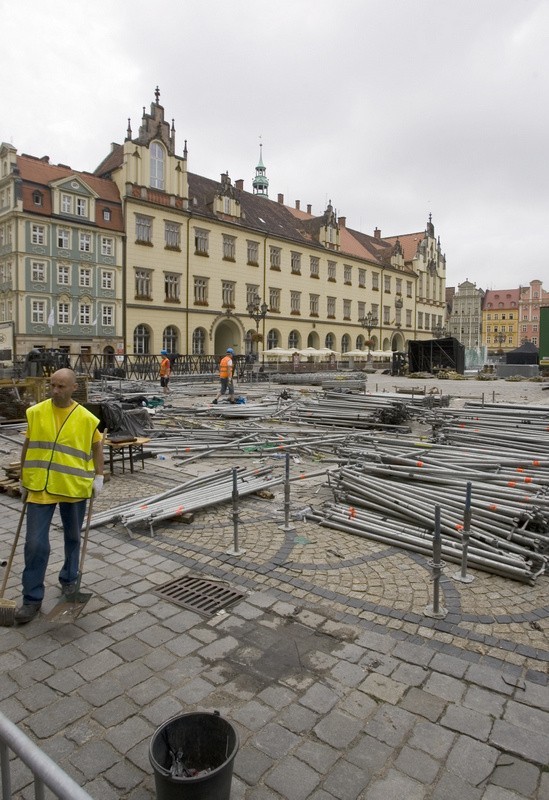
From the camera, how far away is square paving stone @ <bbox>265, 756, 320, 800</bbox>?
110 inches

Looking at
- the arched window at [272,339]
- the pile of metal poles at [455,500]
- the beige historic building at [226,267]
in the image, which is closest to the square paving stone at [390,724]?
the pile of metal poles at [455,500]

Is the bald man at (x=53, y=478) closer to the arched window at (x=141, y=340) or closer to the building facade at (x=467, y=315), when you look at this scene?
the arched window at (x=141, y=340)

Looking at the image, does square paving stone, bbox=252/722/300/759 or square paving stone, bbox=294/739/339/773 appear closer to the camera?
square paving stone, bbox=294/739/339/773

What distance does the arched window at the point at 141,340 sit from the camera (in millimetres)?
41075

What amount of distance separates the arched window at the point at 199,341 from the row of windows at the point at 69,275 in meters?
8.29

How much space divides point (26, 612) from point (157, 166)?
143 feet

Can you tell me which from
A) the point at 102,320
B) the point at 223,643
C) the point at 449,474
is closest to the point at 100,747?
the point at 223,643

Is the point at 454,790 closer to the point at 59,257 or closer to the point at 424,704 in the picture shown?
the point at 424,704

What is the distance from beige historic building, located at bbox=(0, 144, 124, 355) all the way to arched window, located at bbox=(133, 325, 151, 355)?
1.54m

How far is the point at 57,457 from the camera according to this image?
4652 millimetres

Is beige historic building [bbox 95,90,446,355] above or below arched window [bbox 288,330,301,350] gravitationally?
above

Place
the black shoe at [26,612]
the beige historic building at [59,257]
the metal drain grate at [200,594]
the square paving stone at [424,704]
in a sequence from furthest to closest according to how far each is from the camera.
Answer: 1. the beige historic building at [59,257]
2. the metal drain grate at [200,594]
3. the black shoe at [26,612]
4. the square paving stone at [424,704]

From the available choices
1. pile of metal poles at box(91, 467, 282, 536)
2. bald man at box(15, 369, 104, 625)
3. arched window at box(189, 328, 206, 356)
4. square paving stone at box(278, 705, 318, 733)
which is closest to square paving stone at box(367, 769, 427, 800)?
square paving stone at box(278, 705, 318, 733)

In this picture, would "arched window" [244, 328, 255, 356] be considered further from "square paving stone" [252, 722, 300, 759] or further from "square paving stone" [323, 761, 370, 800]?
"square paving stone" [323, 761, 370, 800]
